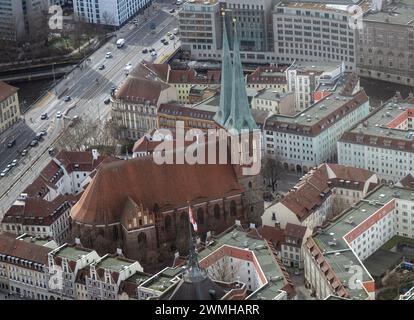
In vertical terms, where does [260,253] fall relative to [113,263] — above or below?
below

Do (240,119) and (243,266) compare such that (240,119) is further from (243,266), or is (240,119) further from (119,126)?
(119,126)

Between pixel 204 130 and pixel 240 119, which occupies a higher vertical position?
pixel 240 119

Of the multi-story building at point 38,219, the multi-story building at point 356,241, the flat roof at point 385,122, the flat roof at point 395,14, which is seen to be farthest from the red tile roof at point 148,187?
the flat roof at point 395,14

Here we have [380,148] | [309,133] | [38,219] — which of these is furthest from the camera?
[309,133]

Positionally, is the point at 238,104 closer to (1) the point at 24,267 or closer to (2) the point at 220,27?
(1) the point at 24,267

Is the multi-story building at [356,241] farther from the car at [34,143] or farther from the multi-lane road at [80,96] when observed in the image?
the car at [34,143]

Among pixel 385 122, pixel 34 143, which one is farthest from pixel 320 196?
pixel 34 143

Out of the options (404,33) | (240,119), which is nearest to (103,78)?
(404,33)
